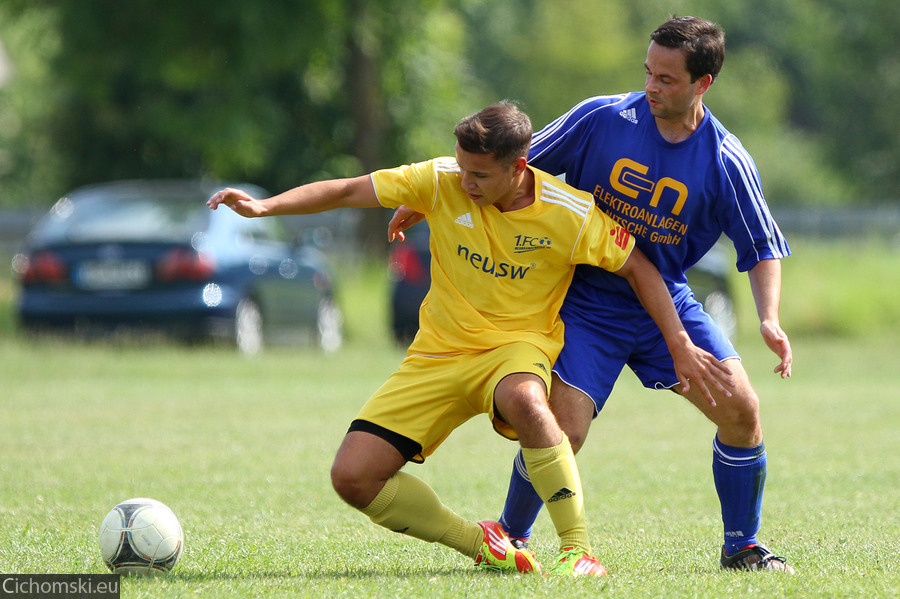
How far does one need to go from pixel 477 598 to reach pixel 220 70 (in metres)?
17.1

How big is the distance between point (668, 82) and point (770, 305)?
3.09 ft

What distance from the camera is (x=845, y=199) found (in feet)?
203

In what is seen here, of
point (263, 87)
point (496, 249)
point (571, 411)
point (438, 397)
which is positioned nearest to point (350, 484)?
point (438, 397)

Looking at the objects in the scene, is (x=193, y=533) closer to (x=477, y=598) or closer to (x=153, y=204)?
(x=477, y=598)

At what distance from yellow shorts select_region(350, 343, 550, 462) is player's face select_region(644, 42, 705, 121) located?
1.05 metres

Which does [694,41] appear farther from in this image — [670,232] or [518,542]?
[518,542]

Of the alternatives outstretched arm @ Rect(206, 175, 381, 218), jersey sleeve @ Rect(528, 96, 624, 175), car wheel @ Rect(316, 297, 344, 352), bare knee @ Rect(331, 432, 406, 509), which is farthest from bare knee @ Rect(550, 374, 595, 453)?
car wheel @ Rect(316, 297, 344, 352)

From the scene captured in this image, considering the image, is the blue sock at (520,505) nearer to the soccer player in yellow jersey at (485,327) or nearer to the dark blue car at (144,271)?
the soccer player in yellow jersey at (485,327)

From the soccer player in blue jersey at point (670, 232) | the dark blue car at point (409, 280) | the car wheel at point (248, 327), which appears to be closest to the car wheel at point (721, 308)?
the dark blue car at point (409, 280)

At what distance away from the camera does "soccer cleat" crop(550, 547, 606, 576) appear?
4.47 meters

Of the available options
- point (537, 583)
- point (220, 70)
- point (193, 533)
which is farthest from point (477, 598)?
point (220, 70)

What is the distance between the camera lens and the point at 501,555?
15.2 ft

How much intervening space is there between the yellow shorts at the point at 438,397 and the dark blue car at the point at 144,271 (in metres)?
8.46

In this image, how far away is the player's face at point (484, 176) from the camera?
14.9 feet
